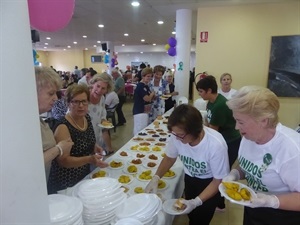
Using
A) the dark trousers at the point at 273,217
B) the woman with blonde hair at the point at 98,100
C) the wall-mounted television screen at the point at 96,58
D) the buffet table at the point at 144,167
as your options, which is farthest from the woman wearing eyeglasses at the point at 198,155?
the wall-mounted television screen at the point at 96,58

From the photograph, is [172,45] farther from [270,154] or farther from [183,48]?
[270,154]

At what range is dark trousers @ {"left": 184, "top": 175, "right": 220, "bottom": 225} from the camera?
1.35 metres

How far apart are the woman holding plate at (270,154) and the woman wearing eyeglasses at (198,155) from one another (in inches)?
6.5

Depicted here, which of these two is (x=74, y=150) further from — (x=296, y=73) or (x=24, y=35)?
(x=296, y=73)

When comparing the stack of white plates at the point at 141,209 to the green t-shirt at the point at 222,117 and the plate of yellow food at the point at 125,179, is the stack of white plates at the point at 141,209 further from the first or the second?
the green t-shirt at the point at 222,117

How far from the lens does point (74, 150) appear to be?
1457mm

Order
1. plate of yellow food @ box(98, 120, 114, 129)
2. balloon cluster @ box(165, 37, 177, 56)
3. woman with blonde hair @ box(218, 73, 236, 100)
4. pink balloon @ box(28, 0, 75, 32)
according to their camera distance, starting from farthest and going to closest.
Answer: balloon cluster @ box(165, 37, 177, 56), woman with blonde hair @ box(218, 73, 236, 100), plate of yellow food @ box(98, 120, 114, 129), pink balloon @ box(28, 0, 75, 32)

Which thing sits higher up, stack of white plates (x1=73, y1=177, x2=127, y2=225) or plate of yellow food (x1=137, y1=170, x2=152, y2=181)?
stack of white plates (x1=73, y1=177, x2=127, y2=225)

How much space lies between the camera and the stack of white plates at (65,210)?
81cm

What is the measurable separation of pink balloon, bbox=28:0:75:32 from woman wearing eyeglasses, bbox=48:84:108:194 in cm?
62

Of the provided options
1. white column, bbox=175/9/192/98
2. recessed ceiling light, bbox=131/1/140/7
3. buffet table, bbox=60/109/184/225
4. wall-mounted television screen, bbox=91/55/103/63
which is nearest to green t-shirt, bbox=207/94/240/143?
buffet table, bbox=60/109/184/225

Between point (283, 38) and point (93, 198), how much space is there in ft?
14.3

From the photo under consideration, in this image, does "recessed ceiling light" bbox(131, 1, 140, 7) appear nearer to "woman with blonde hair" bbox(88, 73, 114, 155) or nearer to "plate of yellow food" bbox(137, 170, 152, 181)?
"woman with blonde hair" bbox(88, 73, 114, 155)

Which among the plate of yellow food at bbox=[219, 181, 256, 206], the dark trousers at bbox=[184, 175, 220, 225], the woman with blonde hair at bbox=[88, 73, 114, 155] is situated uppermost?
the woman with blonde hair at bbox=[88, 73, 114, 155]
